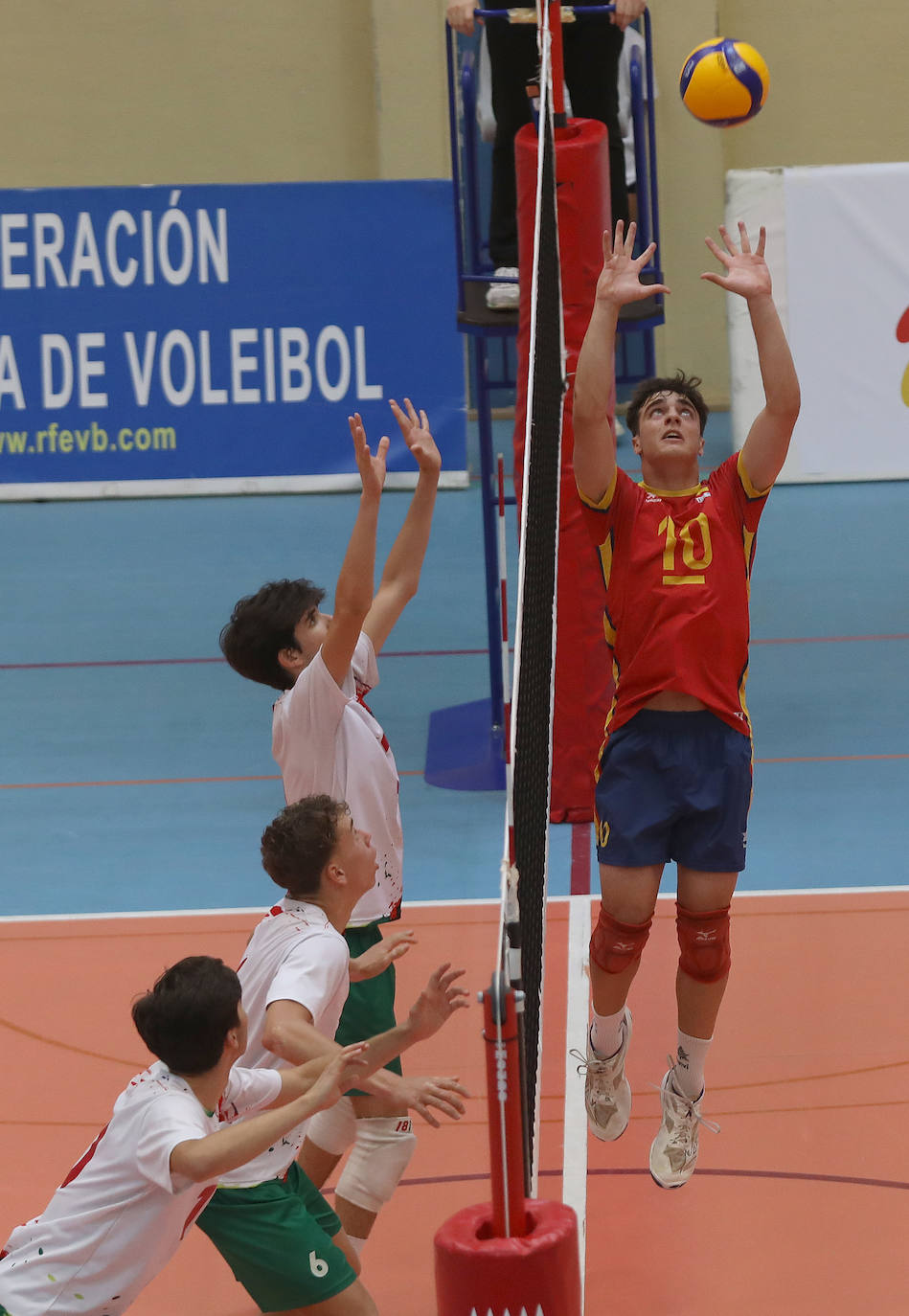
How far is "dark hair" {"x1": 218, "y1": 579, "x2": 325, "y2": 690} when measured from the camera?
413 centimetres

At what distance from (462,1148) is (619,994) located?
840mm

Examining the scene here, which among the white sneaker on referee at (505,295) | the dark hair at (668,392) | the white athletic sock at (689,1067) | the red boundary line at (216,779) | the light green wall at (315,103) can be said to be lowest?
the red boundary line at (216,779)

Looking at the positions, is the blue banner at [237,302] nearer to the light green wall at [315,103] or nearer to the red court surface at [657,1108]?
the light green wall at [315,103]

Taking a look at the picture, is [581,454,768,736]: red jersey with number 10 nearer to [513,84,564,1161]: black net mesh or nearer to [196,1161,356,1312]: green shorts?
[513,84,564,1161]: black net mesh

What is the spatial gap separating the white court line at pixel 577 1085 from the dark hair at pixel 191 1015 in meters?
0.83

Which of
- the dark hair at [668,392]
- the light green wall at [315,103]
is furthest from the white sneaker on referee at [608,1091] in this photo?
the light green wall at [315,103]

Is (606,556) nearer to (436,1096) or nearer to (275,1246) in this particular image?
(436,1096)

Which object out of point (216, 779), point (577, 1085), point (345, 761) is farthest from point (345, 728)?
point (216, 779)

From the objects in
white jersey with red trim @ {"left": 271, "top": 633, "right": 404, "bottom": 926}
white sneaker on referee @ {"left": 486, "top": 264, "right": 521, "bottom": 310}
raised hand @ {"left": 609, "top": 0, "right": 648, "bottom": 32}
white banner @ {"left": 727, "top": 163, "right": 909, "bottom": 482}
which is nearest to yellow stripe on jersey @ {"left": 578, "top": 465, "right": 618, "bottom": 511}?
white jersey with red trim @ {"left": 271, "top": 633, "right": 404, "bottom": 926}

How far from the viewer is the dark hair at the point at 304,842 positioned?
354cm

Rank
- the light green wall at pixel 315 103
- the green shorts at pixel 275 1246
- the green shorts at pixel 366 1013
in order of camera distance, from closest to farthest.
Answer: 1. the green shorts at pixel 275 1246
2. the green shorts at pixel 366 1013
3. the light green wall at pixel 315 103

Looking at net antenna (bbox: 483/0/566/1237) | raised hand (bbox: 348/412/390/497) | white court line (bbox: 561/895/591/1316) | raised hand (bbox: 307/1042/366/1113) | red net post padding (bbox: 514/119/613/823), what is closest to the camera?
net antenna (bbox: 483/0/566/1237)

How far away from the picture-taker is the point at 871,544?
11602 millimetres

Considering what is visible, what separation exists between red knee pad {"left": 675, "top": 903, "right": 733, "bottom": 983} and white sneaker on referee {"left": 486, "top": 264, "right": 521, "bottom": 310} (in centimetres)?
386
